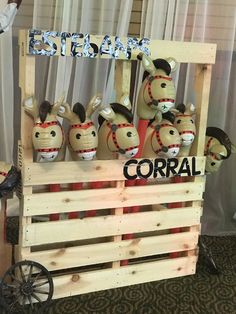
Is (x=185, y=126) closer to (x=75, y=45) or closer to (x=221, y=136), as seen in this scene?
(x=221, y=136)

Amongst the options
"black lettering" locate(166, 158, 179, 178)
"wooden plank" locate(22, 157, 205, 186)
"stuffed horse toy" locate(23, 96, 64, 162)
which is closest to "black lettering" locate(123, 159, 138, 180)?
"wooden plank" locate(22, 157, 205, 186)

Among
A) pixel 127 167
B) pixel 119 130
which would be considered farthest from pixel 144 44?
pixel 127 167

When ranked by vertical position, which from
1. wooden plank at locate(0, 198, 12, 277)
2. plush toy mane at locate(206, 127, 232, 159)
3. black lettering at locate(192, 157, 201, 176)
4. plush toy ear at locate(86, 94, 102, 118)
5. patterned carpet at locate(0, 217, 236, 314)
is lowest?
patterned carpet at locate(0, 217, 236, 314)

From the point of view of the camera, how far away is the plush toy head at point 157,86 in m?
1.27

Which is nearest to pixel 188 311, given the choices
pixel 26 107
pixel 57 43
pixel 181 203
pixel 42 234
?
pixel 181 203

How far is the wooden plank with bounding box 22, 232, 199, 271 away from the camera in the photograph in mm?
1313

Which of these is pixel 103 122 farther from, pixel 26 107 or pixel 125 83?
pixel 26 107

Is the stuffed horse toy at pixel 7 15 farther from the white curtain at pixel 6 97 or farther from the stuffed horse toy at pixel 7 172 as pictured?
the white curtain at pixel 6 97

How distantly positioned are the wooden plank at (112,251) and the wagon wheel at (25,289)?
0.04 metres

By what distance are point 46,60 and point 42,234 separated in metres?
0.72

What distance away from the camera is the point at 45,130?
1182mm

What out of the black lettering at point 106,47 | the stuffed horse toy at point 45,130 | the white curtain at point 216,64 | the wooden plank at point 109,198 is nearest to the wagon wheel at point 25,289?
the wooden plank at point 109,198

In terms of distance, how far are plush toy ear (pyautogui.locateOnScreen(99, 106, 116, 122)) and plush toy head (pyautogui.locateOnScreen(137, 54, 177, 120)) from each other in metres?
0.13

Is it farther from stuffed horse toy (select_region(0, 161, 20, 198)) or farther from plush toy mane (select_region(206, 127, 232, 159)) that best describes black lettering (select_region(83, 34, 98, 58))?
plush toy mane (select_region(206, 127, 232, 159))
